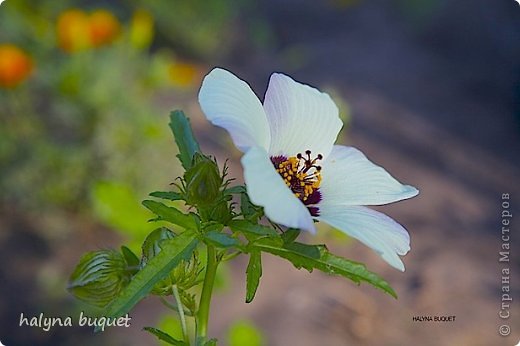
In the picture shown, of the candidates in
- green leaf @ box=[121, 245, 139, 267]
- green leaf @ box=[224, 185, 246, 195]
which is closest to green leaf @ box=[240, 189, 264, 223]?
green leaf @ box=[224, 185, 246, 195]

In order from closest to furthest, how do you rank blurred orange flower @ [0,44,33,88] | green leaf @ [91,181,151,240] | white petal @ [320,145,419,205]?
white petal @ [320,145,419,205]
green leaf @ [91,181,151,240]
blurred orange flower @ [0,44,33,88]

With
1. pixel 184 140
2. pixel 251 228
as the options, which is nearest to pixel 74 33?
pixel 184 140

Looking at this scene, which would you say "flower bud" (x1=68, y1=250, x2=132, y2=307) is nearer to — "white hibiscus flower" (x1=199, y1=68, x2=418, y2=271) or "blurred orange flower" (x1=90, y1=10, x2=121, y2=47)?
"white hibiscus flower" (x1=199, y1=68, x2=418, y2=271)


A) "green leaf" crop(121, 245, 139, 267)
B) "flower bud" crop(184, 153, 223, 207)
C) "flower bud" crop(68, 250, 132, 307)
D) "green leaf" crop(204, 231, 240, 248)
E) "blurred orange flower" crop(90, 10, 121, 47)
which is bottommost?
"green leaf" crop(204, 231, 240, 248)

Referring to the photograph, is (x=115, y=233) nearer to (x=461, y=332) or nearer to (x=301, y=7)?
(x=461, y=332)

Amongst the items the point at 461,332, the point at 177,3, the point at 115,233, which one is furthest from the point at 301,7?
the point at 461,332
